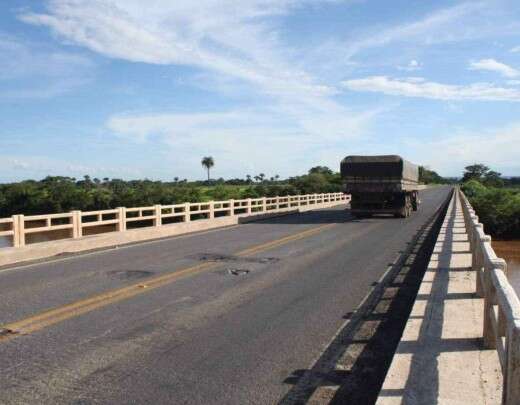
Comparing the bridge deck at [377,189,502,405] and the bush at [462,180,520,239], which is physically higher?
the bridge deck at [377,189,502,405]

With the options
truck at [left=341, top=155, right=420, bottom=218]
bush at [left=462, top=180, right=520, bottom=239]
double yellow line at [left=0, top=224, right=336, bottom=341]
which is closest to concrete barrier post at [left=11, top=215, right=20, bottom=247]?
double yellow line at [left=0, top=224, right=336, bottom=341]

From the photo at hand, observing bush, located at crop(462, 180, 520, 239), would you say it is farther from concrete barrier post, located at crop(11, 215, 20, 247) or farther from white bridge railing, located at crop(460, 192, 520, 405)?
white bridge railing, located at crop(460, 192, 520, 405)

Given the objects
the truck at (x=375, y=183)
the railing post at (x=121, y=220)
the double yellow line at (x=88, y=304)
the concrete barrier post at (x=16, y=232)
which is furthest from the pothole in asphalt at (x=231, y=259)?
the truck at (x=375, y=183)

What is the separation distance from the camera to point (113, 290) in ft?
28.8

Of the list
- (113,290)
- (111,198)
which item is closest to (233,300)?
(113,290)

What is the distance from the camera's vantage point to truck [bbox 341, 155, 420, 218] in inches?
1045

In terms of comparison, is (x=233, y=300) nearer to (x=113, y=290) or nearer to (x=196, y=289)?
(x=196, y=289)

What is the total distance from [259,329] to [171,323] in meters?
1.11

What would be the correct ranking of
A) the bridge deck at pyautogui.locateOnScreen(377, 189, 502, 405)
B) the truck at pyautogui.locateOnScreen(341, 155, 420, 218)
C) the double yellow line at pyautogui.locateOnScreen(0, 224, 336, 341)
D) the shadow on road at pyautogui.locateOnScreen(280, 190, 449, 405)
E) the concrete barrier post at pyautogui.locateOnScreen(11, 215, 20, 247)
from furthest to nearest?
1. the truck at pyautogui.locateOnScreen(341, 155, 420, 218)
2. the concrete barrier post at pyautogui.locateOnScreen(11, 215, 20, 247)
3. the double yellow line at pyautogui.locateOnScreen(0, 224, 336, 341)
4. the shadow on road at pyautogui.locateOnScreen(280, 190, 449, 405)
5. the bridge deck at pyautogui.locateOnScreen(377, 189, 502, 405)

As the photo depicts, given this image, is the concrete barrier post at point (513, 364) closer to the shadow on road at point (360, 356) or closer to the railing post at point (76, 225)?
the shadow on road at point (360, 356)

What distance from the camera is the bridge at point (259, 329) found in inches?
175

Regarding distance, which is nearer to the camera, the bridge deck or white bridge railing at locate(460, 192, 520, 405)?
white bridge railing at locate(460, 192, 520, 405)

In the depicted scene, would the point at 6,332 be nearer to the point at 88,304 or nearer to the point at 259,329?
the point at 88,304

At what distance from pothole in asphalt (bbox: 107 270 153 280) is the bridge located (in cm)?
6
